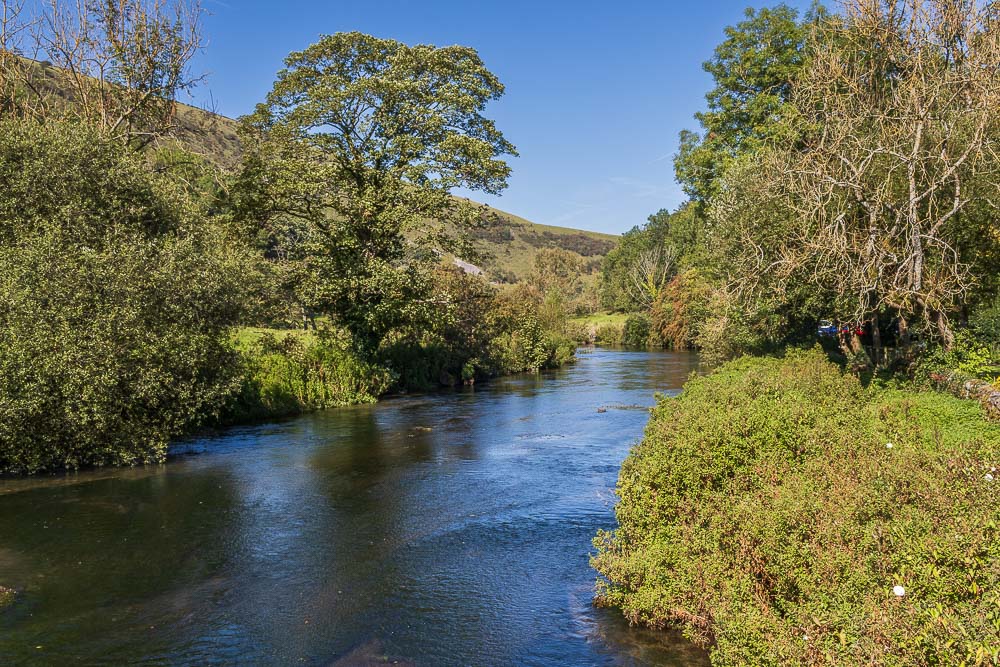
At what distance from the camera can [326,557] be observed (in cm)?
1210

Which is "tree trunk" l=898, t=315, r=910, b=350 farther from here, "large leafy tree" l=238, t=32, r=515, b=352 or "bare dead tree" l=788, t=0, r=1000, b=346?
"large leafy tree" l=238, t=32, r=515, b=352

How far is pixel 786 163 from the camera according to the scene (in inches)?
850

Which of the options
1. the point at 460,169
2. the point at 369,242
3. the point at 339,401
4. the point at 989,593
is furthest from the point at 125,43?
the point at 989,593

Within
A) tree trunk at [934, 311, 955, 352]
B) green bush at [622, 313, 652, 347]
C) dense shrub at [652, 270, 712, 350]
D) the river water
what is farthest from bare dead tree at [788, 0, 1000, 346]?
green bush at [622, 313, 652, 347]

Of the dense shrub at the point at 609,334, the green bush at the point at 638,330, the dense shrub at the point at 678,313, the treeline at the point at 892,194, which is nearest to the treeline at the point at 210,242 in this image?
the treeline at the point at 892,194

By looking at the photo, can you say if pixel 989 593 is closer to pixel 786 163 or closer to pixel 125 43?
pixel 786 163

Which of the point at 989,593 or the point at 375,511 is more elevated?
the point at 989,593

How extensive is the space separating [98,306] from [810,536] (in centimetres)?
1782

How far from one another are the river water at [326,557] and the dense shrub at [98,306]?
4.67 ft

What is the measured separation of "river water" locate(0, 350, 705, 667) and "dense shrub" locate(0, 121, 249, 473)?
142cm

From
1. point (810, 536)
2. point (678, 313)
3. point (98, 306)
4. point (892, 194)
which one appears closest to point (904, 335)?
point (892, 194)

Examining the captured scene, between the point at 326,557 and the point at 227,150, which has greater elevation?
the point at 227,150

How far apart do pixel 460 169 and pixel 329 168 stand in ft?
18.5

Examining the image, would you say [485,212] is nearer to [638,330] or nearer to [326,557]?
[326,557]
